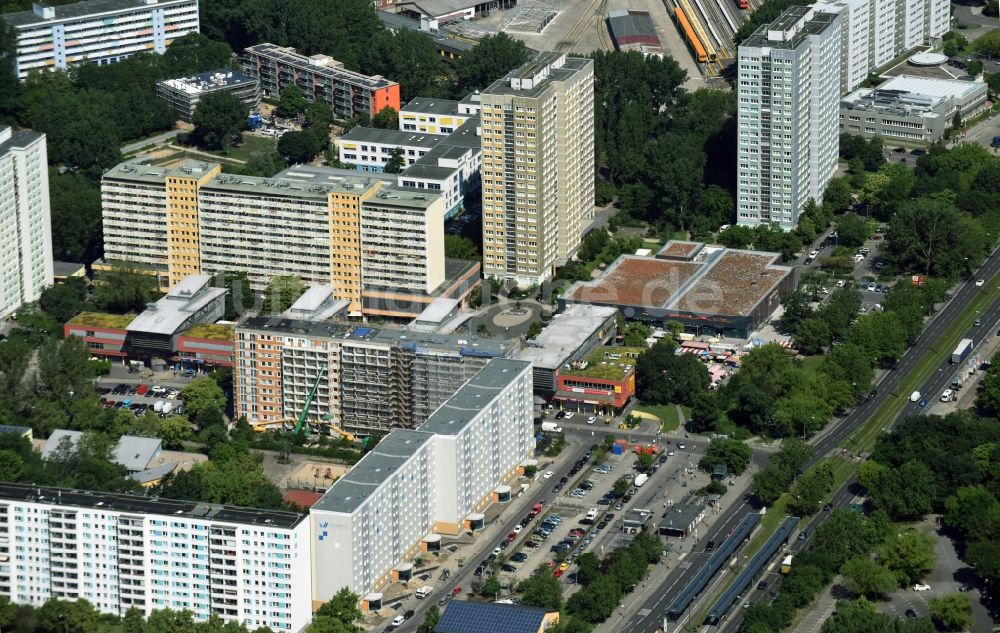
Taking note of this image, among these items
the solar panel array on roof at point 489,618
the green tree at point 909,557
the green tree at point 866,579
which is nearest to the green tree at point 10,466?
the solar panel array on roof at point 489,618

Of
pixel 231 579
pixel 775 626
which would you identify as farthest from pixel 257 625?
pixel 775 626

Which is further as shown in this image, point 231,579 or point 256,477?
point 256,477

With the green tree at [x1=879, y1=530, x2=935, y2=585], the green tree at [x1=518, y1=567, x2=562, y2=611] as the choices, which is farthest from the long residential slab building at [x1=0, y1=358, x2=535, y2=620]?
the green tree at [x1=879, y1=530, x2=935, y2=585]

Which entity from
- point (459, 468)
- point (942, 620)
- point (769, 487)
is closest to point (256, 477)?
point (459, 468)

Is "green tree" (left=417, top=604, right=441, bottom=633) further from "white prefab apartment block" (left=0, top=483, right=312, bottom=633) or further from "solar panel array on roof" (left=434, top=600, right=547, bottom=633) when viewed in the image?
"white prefab apartment block" (left=0, top=483, right=312, bottom=633)

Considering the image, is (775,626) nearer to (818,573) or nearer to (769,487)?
(818,573)

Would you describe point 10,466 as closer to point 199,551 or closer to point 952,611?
point 199,551

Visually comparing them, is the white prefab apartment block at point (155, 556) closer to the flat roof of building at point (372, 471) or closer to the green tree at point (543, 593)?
the flat roof of building at point (372, 471)
